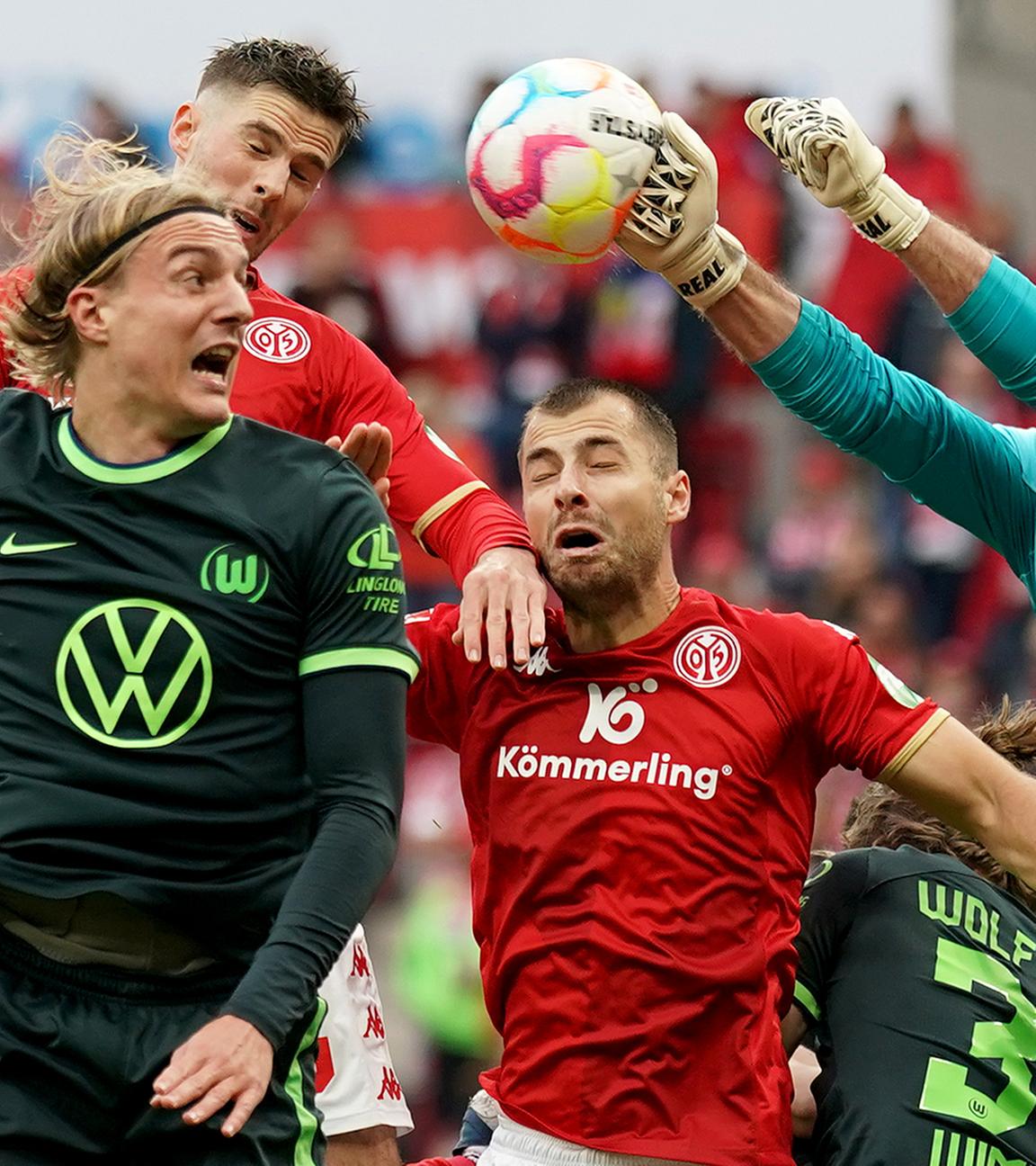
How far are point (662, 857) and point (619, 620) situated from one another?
1.57 ft

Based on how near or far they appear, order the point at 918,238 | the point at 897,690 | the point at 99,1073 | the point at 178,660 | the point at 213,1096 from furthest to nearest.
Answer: the point at 918,238
the point at 897,690
the point at 178,660
the point at 99,1073
the point at 213,1096

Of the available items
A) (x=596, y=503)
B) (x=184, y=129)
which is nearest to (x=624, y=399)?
(x=596, y=503)

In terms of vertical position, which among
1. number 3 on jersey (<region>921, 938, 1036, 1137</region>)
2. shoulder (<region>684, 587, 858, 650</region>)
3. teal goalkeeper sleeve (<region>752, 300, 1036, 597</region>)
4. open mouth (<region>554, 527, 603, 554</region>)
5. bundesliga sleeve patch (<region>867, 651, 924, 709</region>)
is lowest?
number 3 on jersey (<region>921, 938, 1036, 1137</region>)

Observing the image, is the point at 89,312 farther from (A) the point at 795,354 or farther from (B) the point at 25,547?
(A) the point at 795,354

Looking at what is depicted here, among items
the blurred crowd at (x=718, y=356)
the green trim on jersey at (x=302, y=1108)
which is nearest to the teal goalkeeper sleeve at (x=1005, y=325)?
the green trim on jersey at (x=302, y=1108)

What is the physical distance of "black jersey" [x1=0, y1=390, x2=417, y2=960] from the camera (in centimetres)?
265

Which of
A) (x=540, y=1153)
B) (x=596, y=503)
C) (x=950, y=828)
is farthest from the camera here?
(x=950, y=828)

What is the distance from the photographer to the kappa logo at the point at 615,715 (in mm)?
3615

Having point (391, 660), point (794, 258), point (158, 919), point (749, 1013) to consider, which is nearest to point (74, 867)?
point (158, 919)

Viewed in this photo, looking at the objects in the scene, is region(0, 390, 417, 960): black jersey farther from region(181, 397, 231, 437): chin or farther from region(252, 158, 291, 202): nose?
region(252, 158, 291, 202): nose

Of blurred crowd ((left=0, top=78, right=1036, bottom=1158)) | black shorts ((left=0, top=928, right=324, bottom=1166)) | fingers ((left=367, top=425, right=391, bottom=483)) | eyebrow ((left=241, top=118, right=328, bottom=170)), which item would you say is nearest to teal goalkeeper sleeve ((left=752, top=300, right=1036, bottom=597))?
eyebrow ((left=241, top=118, right=328, bottom=170))

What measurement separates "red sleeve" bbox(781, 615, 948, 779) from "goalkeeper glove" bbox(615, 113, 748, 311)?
0.86 meters

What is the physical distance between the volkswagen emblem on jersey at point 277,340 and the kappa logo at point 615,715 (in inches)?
35.3

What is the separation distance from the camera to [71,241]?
9.61 feet
